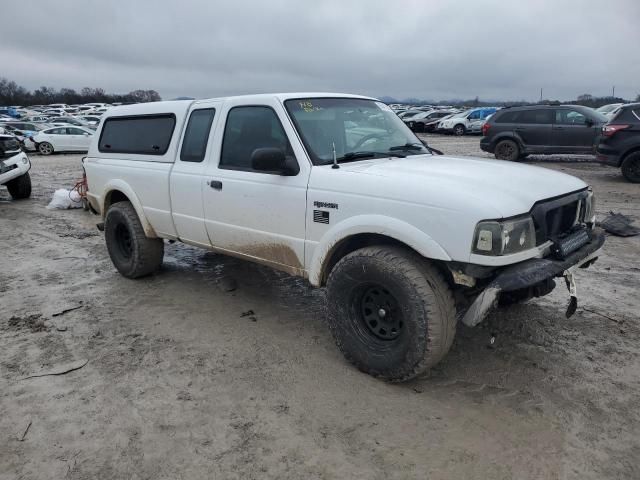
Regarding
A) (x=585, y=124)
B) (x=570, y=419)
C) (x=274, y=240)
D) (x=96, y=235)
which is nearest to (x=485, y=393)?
(x=570, y=419)

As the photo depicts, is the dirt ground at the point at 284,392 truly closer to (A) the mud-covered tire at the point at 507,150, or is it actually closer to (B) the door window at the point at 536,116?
(A) the mud-covered tire at the point at 507,150

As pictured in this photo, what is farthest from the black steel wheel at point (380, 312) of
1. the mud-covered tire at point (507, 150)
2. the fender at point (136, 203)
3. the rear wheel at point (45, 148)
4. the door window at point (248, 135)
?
the rear wheel at point (45, 148)

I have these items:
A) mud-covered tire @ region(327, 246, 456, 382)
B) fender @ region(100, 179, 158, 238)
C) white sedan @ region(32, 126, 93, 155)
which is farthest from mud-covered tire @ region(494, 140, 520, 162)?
white sedan @ region(32, 126, 93, 155)

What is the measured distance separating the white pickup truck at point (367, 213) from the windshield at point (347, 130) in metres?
0.01

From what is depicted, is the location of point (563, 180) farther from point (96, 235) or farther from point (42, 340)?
point (96, 235)

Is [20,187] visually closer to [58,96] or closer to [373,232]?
[373,232]

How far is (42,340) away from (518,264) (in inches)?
150

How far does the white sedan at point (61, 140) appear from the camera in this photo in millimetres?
23016

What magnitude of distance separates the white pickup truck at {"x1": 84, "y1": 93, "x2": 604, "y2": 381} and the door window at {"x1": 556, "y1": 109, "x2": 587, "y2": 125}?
37.5ft

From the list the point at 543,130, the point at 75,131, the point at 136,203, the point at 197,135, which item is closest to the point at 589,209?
the point at 197,135

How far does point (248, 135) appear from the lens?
4.27 m

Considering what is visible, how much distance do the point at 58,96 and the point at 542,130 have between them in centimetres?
9279

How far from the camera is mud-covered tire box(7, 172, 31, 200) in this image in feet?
36.1

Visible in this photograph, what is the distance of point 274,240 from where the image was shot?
403 cm
